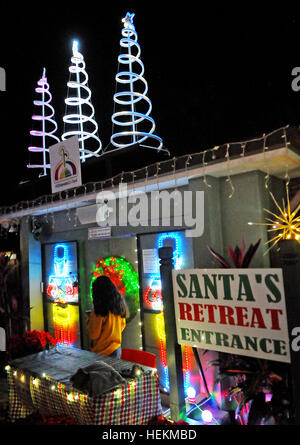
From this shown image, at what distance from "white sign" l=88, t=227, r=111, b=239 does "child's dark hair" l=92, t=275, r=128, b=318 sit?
4.31ft

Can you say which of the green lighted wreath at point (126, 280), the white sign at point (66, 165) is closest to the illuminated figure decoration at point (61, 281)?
the green lighted wreath at point (126, 280)

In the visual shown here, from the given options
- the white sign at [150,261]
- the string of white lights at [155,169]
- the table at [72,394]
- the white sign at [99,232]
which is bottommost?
the table at [72,394]

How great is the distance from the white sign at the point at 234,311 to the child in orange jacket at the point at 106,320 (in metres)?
1.43

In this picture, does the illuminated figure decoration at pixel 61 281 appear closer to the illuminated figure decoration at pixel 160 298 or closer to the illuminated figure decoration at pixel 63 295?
the illuminated figure decoration at pixel 63 295

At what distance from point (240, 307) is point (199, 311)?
1.62 feet

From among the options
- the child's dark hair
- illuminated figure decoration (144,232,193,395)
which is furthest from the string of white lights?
the child's dark hair

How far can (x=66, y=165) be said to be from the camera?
5.81 meters

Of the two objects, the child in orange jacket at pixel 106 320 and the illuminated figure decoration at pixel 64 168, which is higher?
the illuminated figure decoration at pixel 64 168

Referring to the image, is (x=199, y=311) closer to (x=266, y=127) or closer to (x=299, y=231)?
(x=299, y=231)

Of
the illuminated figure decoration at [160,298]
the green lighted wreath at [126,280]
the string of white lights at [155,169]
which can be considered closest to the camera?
the string of white lights at [155,169]

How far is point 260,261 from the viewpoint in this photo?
13.6ft

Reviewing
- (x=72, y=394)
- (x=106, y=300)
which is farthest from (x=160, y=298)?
(x=72, y=394)

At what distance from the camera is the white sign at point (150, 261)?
17.8 ft

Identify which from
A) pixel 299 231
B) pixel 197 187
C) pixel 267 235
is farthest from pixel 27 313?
pixel 299 231
